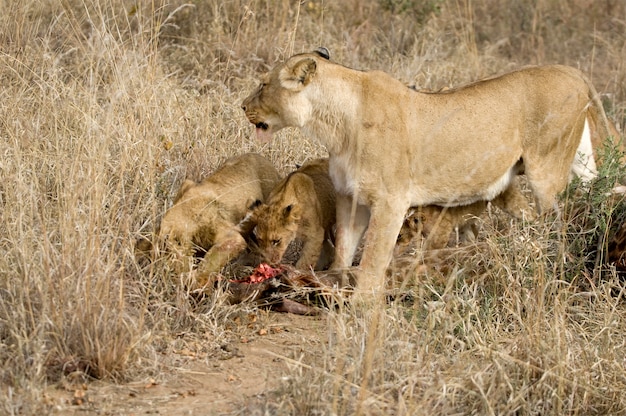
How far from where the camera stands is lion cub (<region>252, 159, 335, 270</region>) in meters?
6.07

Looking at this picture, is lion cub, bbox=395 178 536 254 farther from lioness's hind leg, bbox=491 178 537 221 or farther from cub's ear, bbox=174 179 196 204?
cub's ear, bbox=174 179 196 204

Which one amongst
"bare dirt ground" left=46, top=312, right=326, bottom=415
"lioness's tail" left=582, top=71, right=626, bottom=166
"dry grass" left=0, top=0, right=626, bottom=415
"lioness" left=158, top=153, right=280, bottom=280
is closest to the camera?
"bare dirt ground" left=46, top=312, right=326, bottom=415

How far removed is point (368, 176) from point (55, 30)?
400cm

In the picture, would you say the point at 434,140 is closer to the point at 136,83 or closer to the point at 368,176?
the point at 368,176

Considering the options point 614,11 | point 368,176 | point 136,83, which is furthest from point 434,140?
point 614,11

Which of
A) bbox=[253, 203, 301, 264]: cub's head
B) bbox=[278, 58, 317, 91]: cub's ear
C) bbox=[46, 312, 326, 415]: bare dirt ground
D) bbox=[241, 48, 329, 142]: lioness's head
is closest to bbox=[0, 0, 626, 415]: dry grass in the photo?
bbox=[46, 312, 326, 415]: bare dirt ground

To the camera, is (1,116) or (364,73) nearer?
(364,73)

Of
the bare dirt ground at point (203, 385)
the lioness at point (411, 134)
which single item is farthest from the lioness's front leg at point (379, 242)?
the bare dirt ground at point (203, 385)

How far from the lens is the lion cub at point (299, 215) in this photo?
607 cm

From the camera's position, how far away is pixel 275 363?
524cm

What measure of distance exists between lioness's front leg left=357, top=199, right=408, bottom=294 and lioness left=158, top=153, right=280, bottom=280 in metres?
0.72

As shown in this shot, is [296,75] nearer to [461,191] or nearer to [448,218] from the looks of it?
[461,191]

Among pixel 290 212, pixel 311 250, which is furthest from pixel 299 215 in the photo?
pixel 311 250

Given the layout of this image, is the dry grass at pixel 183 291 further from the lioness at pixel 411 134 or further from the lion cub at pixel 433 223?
the lioness at pixel 411 134
